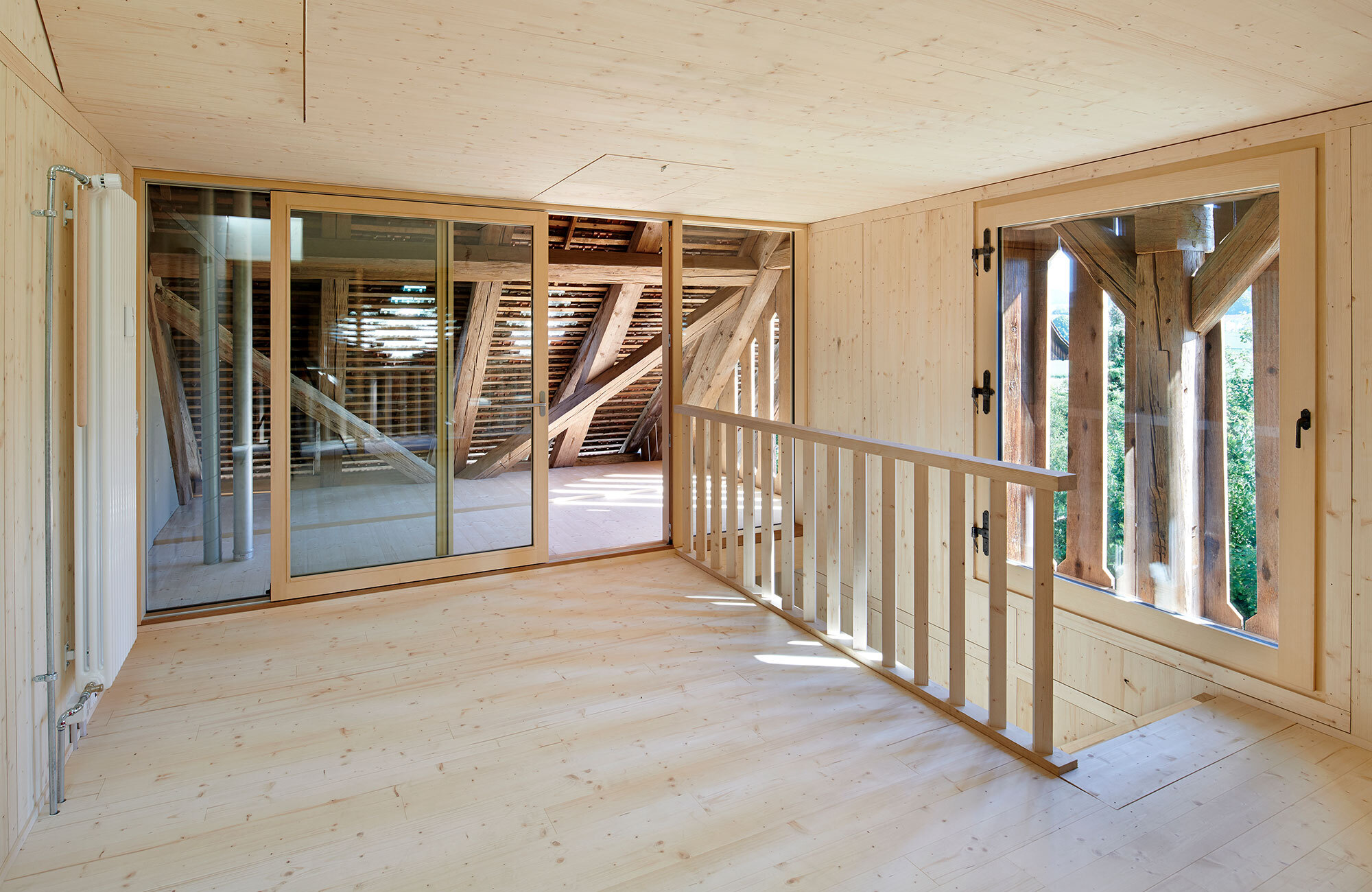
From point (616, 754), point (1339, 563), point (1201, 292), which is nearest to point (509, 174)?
point (616, 754)

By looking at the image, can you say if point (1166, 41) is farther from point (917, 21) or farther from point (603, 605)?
point (603, 605)

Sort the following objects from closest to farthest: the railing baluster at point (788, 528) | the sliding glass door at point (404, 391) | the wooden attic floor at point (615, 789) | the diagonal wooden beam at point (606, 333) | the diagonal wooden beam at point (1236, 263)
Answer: the wooden attic floor at point (615, 789), the diagonal wooden beam at point (1236, 263), the railing baluster at point (788, 528), the sliding glass door at point (404, 391), the diagonal wooden beam at point (606, 333)

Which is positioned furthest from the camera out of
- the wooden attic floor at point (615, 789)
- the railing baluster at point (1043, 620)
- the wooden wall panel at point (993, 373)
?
the wooden wall panel at point (993, 373)

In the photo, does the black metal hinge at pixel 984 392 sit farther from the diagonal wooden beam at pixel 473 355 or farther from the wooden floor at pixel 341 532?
the diagonal wooden beam at pixel 473 355

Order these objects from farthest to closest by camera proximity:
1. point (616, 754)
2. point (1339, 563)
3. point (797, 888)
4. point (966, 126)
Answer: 1. point (966, 126)
2. point (1339, 563)
3. point (616, 754)
4. point (797, 888)

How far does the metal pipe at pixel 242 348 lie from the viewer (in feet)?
12.2

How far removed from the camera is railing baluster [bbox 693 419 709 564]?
4.39 metres

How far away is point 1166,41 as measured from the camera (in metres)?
2.06

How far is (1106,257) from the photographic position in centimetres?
339

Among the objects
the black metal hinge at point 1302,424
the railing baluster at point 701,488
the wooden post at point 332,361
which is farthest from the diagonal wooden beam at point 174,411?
the black metal hinge at point 1302,424

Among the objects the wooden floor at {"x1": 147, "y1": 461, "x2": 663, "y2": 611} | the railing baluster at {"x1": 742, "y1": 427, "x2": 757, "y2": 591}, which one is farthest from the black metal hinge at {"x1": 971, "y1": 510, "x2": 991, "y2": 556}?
the wooden floor at {"x1": 147, "y1": 461, "x2": 663, "y2": 611}

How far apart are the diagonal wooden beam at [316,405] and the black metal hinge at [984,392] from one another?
286 cm

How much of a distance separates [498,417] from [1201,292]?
10.8ft

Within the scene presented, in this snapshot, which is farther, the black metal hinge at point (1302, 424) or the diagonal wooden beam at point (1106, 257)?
the diagonal wooden beam at point (1106, 257)
